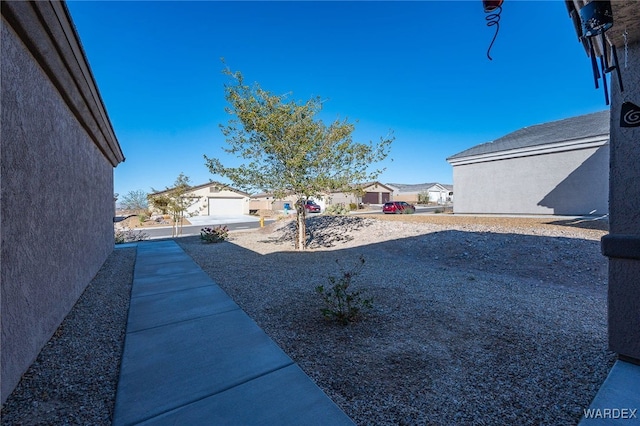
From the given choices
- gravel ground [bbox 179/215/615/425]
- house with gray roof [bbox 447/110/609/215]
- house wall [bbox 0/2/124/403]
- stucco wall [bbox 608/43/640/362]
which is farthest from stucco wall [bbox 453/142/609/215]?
house wall [bbox 0/2/124/403]

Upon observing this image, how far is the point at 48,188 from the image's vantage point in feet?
12.0

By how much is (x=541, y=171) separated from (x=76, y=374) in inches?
751

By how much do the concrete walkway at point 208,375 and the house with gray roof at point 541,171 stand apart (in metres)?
16.8

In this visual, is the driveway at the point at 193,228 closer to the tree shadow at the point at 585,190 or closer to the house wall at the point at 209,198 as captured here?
the house wall at the point at 209,198

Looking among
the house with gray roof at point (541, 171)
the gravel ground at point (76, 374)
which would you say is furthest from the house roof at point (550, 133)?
the gravel ground at point (76, 374)

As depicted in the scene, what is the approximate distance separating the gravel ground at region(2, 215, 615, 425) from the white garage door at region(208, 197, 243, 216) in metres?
30.8

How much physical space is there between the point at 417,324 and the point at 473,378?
1.19 m

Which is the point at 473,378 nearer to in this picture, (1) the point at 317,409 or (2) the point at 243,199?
(1) the point at 317,409

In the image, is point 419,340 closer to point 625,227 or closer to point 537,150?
point 625,227

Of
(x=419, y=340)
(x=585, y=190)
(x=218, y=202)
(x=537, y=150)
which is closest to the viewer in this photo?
(x=419, y=340)

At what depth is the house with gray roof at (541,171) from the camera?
13.3m

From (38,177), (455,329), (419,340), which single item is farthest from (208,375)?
(38,177)

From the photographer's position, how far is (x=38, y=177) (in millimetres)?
3340

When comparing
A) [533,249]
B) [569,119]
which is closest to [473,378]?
[533,249]
